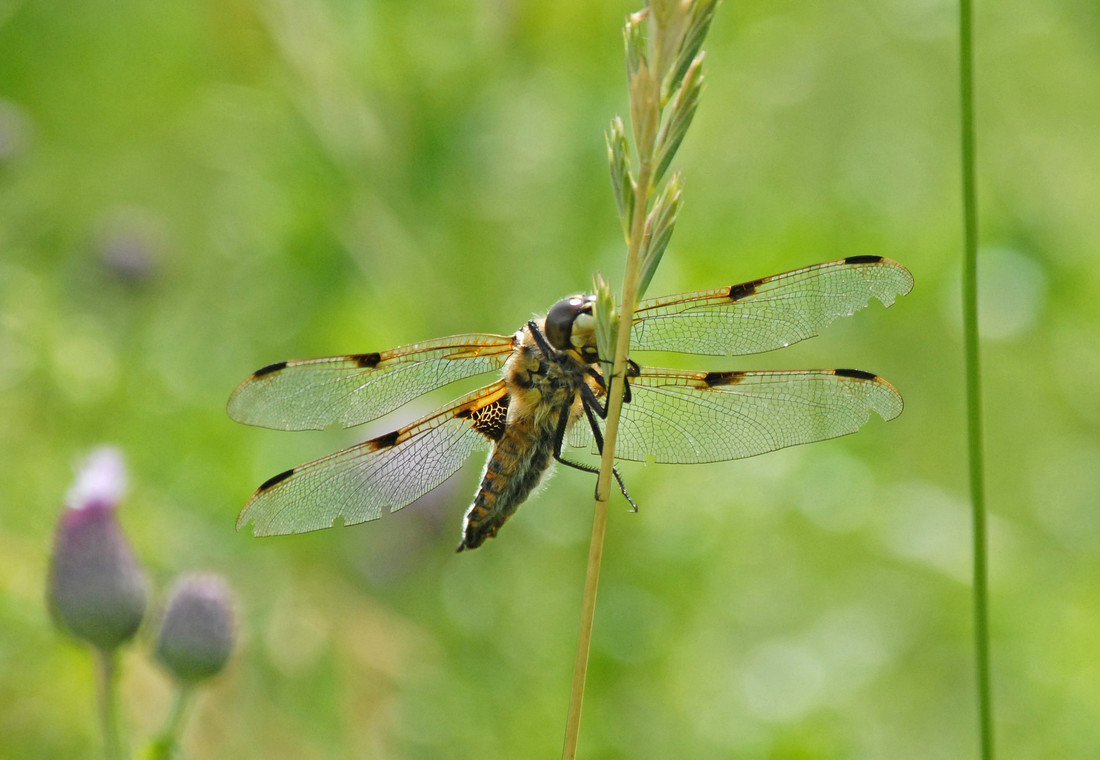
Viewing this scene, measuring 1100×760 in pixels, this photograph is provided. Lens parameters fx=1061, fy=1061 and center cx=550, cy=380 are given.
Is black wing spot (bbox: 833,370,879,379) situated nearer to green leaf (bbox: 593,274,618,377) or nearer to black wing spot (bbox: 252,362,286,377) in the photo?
green leaf (bbox: 593,274,618,377)

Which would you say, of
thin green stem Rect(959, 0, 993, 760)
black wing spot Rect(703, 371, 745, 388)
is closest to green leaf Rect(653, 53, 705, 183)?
thin green stem Rect(959, 0, 993, 760)

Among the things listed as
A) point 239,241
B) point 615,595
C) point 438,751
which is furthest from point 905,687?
point 239,241

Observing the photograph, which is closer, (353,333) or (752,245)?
(752,245)

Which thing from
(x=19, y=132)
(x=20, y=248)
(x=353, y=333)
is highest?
(x=19, y=132)

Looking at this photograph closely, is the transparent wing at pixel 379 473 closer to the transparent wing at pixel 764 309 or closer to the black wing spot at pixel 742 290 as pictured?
the transparent wing at pixel 764 309

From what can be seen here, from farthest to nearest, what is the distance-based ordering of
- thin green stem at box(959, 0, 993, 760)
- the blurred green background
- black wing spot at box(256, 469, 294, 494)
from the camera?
the blurred green background < black wing spot at box(256, 469, 294, 494) < thin green stem at box(959, 0, 993, 760)

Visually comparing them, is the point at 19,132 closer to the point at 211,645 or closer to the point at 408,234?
the point at 408,234

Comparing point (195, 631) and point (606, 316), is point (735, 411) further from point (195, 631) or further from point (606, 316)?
point (195, 631)
